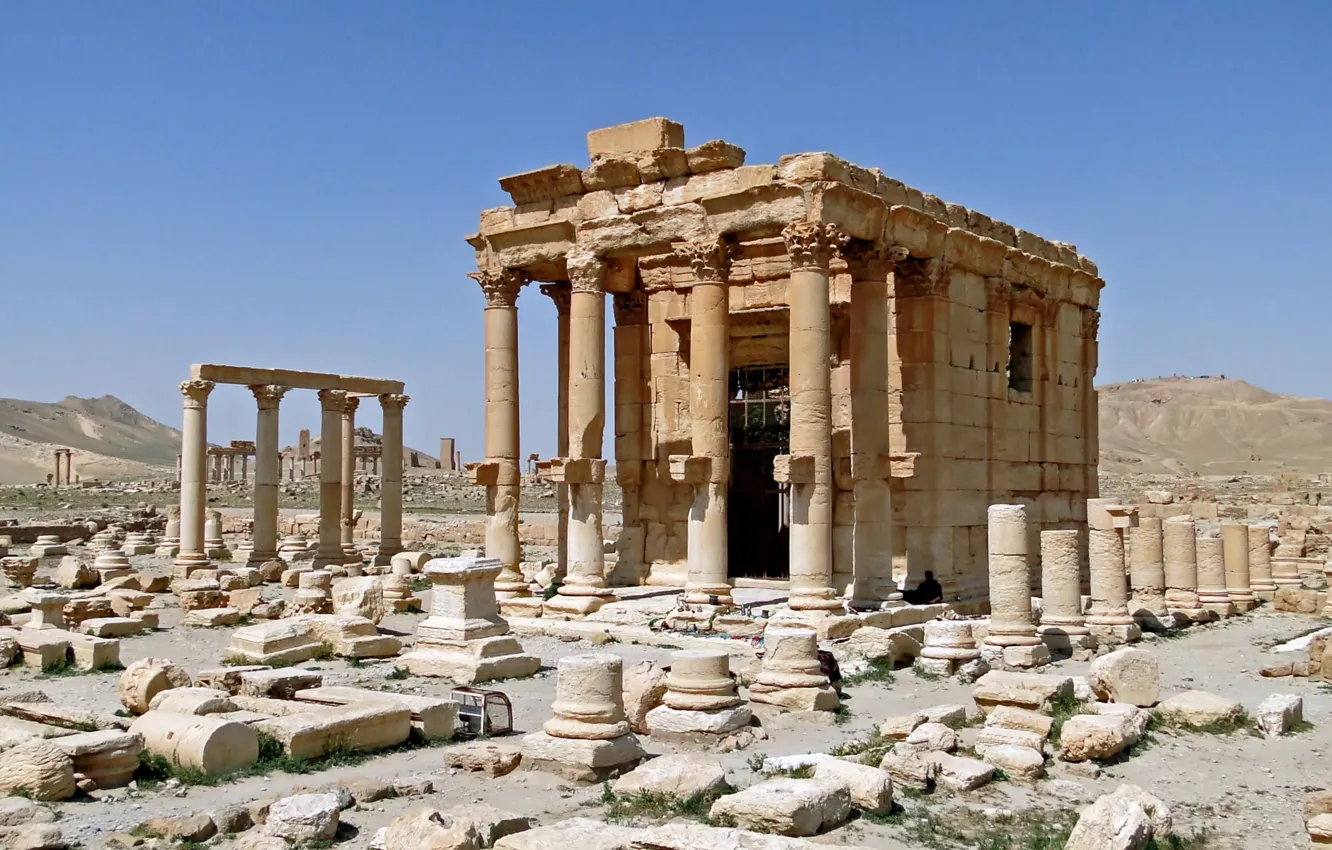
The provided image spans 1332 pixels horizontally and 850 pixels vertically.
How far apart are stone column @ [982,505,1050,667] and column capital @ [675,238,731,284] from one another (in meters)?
5.35

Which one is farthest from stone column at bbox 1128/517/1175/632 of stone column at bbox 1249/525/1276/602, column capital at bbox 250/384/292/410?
column capital at bbox 250/384/292/410

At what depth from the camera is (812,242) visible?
17141mm

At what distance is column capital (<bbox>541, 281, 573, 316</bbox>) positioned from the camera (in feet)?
73.6

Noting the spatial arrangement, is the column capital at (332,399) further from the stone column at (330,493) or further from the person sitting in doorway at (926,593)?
the person sitting in doorway at (926,593)

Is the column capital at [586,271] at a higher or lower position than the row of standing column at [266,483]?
higher

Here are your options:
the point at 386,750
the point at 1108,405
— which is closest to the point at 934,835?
the point at 386,750

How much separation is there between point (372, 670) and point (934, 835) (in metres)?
8.52

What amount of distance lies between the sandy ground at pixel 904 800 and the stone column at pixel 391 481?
15.0 metres

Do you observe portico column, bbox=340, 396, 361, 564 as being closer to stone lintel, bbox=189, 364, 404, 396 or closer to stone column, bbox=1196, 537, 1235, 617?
stone lintel, bbox=189, 364, 404, 396

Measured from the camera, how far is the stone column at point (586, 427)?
19.3 meters

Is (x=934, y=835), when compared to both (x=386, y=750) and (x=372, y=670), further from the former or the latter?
(x=372, y=670)

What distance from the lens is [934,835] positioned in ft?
27.4

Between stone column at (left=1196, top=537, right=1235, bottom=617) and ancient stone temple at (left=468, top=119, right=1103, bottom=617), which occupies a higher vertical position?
ancient stone temple at (left=468, top=119, right=1103, bottom=617)

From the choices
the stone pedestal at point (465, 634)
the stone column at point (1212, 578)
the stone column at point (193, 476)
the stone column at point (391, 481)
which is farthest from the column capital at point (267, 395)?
the stone column at point (1212, 578)
